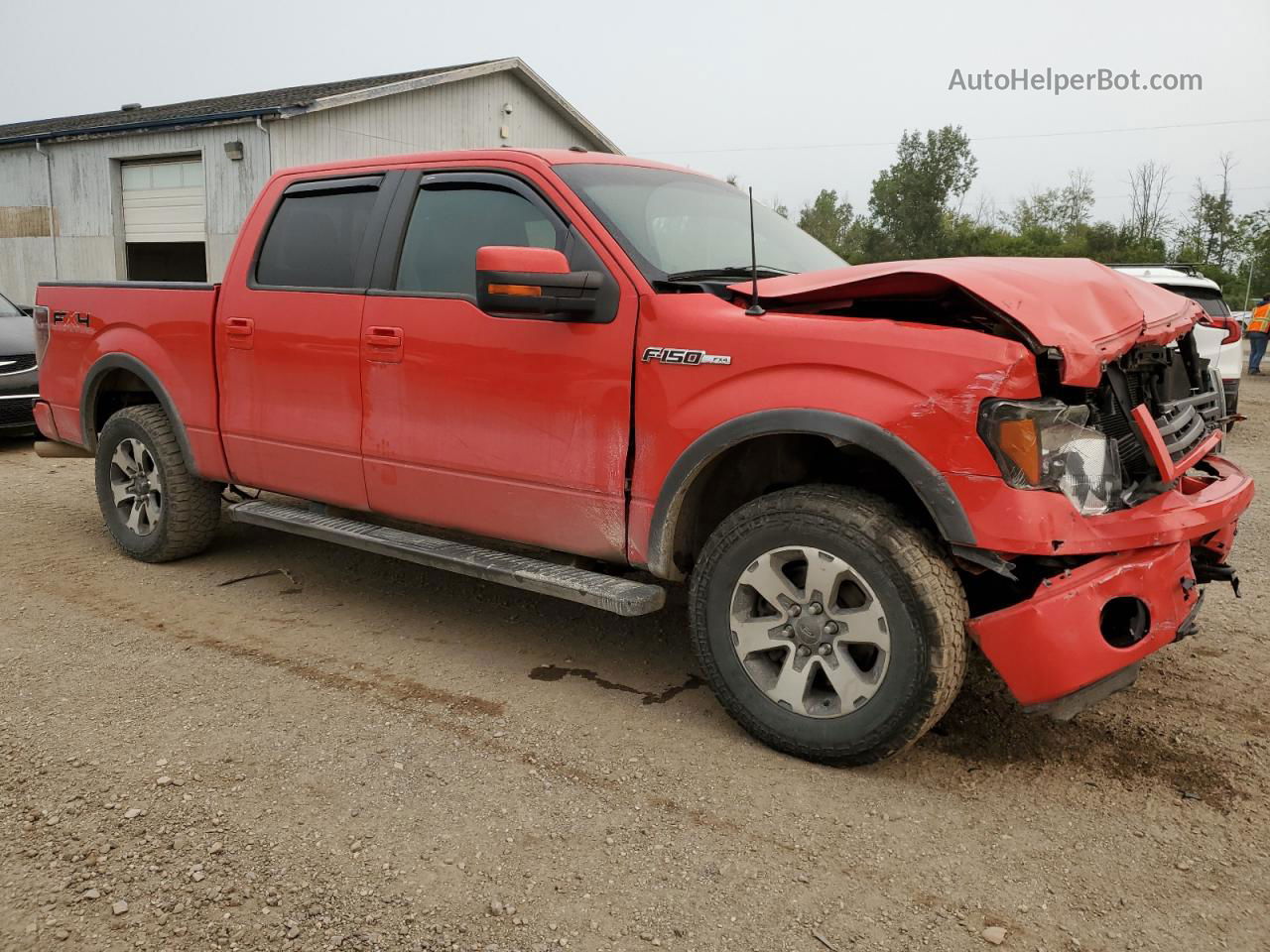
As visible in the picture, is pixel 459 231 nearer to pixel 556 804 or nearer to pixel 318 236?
pixel 318 236

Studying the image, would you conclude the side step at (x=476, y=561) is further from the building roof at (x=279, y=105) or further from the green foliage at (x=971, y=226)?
the green foliage at (x=971, y=226)

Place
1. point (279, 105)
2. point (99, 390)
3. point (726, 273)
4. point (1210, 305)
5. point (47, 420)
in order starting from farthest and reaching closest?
point (279, 105), point (1210, 305), point (47, 420), point (99, 390), point (726, 273)

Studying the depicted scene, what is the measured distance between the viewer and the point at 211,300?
4.81 m

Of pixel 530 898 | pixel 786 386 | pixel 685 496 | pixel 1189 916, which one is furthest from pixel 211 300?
pixel 1189 916

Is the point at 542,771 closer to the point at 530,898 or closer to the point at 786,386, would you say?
the point at 530,898

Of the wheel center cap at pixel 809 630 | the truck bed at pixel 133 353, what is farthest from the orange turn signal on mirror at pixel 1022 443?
the truck bed at pixel 133 353

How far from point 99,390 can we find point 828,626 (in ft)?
14.6

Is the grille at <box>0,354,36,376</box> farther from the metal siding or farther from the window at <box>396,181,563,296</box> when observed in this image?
the metal siding

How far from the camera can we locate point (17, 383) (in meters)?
9.17

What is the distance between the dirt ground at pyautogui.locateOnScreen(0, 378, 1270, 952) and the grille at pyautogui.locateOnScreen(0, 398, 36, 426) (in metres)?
5.52

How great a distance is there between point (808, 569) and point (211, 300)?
329cm

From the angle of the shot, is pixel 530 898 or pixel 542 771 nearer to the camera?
pixel 530 898

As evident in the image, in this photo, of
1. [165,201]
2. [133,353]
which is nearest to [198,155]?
[165,201]

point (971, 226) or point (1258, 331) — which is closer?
point (1258, 331)
